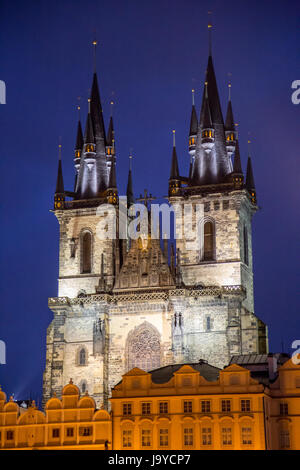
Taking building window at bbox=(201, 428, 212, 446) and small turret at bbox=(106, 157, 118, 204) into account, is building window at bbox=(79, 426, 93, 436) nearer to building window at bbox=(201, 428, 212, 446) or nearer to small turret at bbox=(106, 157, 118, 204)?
building window at bbox=(201, 428, 212, 446)

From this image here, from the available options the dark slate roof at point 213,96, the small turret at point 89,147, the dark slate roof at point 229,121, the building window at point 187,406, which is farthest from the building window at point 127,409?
the dark slate roof at point 229,121

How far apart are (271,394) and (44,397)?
2096cm

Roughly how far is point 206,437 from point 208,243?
74.7 feet

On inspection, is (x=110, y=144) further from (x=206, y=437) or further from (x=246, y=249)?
(x=206, y=437)

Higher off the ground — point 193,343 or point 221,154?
point 221,154

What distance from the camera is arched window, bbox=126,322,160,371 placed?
77.2 m

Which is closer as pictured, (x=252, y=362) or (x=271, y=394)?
(x=271, y=394)

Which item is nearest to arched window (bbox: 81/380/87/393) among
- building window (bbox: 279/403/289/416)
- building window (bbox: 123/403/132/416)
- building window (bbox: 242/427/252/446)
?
building window (bbox: 123/403/132/416)

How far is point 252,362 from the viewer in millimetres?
65312

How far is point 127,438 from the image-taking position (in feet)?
199

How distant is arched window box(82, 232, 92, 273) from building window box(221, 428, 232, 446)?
83.6 ft

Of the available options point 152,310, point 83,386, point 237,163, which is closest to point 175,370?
point 152,310
